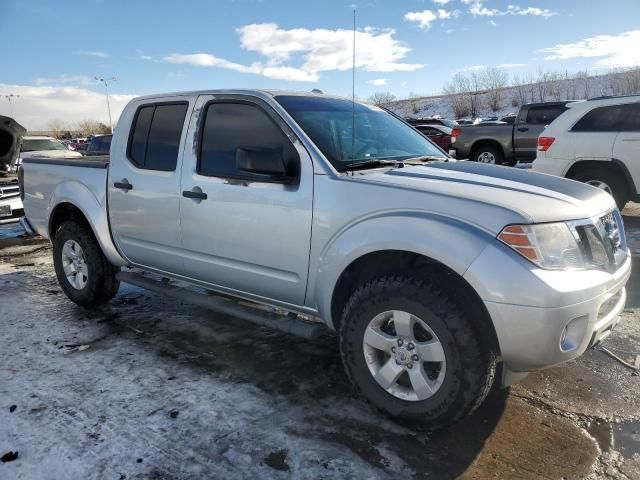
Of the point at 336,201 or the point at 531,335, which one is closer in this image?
the point at 531,335

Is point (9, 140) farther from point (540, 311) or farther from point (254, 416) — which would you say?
point (540, 311)

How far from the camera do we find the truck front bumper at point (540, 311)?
2307 millimetres

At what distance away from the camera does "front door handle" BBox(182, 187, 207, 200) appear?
3.50 m

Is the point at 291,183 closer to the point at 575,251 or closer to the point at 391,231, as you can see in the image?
the point at 391,231

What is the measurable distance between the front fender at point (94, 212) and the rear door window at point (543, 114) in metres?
11.6

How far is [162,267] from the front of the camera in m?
4.02

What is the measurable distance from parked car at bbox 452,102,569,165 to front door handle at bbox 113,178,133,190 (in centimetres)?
1122

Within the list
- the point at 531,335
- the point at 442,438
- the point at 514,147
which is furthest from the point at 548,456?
the point at 514,147

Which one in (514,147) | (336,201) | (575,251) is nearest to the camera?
(575,251)

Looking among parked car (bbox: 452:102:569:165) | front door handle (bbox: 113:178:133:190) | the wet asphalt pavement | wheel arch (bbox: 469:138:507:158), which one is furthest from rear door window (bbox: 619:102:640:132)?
front door handle (bbox: 113:178:133:190)

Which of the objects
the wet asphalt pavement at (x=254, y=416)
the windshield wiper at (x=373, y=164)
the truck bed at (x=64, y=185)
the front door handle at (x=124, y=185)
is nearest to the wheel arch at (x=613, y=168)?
the wet asphalt pavement at (x=254, y=416)

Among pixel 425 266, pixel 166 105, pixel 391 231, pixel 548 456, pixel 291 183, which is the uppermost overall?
pixel 166 105

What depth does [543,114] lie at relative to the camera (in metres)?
12.9

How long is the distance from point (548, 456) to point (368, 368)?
0.98 meters
